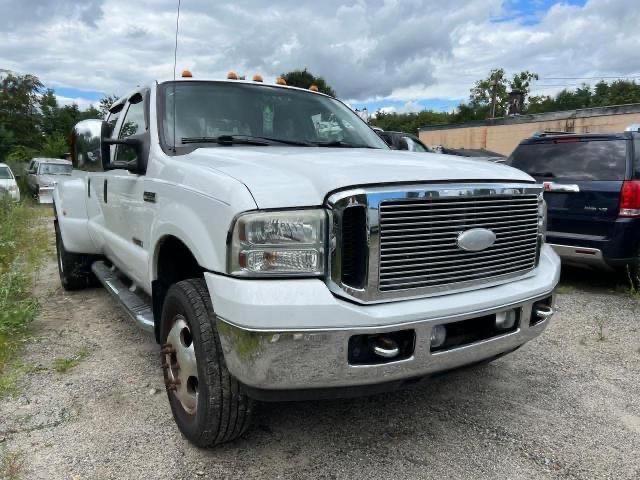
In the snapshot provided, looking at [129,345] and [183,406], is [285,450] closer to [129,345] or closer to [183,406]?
[183,406]

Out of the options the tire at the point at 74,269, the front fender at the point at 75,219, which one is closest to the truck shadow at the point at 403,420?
the front fender at the point at 75,219

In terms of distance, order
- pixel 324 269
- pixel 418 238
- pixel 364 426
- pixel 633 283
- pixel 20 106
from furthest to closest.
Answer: pixel 20 106
pixel 633 283
pixel 364 426
pixel 418 238
pixel 324 269

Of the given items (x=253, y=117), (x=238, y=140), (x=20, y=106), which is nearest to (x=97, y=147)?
(x=253, y=117)

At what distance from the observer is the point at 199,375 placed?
2465mm

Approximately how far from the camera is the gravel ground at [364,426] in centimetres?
259

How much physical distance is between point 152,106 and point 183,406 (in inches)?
75.4

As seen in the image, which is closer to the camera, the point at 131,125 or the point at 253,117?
the point at 253,117

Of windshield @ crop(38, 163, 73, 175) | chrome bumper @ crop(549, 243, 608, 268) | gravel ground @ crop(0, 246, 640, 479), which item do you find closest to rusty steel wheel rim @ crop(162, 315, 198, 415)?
gravel ground @ crop(0, 246, 640, 479)

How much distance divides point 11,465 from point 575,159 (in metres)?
5.86

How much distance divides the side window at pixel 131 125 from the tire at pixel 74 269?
1.97 m

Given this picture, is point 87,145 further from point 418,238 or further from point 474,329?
point 474,329

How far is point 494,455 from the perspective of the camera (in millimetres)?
2699

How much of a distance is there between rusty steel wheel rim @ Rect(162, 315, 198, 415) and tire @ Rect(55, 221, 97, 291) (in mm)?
3338

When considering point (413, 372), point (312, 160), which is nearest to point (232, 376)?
point (413, 372)
